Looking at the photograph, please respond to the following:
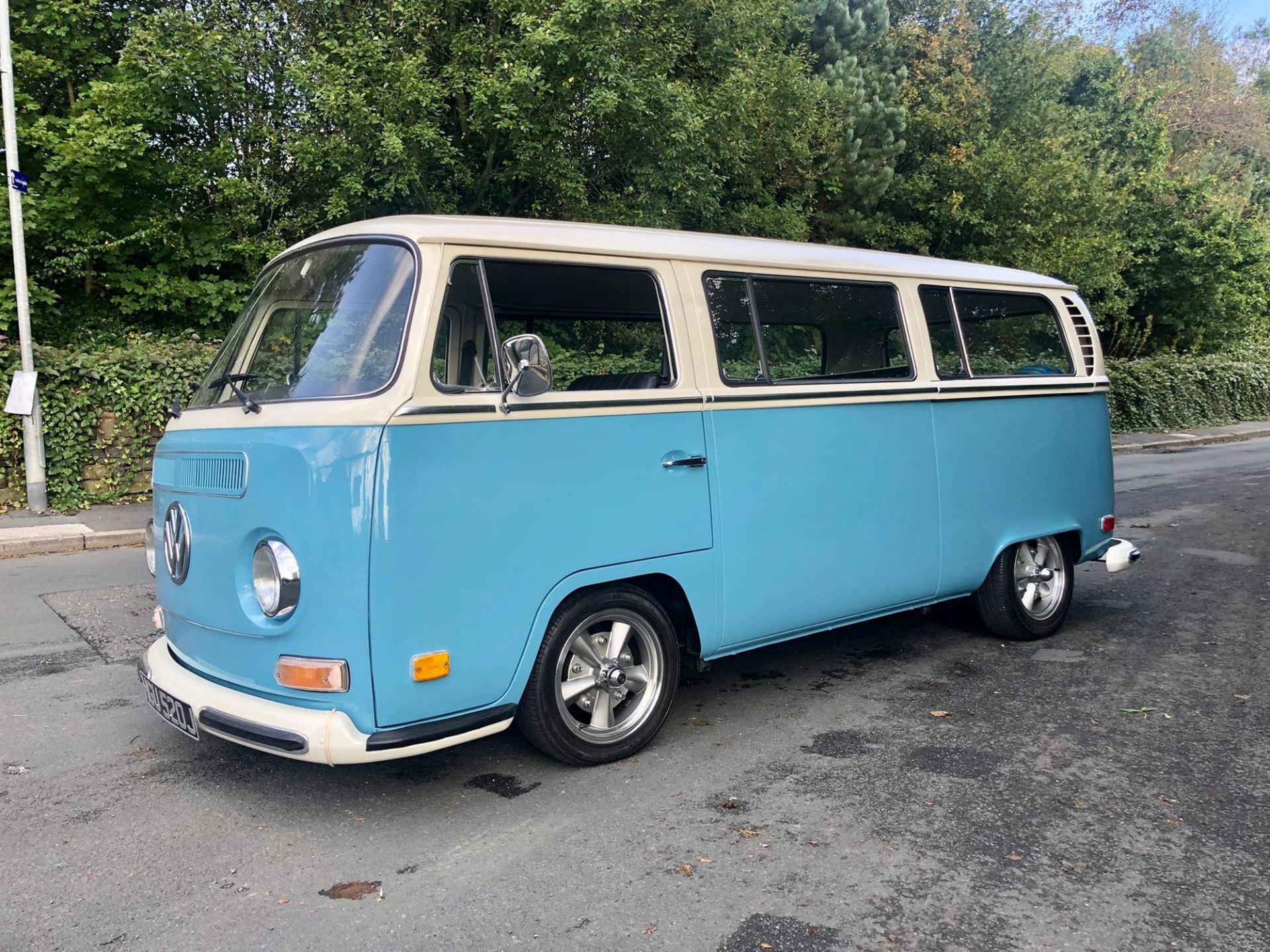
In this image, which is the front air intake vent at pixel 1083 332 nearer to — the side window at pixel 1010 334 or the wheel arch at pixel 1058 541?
the side window at pixel 1010 334

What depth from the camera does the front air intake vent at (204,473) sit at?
3.60 meters

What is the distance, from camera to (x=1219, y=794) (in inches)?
154

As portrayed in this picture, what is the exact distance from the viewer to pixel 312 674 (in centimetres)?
338

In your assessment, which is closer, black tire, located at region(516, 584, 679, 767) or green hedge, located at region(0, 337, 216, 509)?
black tire, located at region(516, 584, 679, 767)

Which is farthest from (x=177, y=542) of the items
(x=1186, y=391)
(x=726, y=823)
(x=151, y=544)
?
(x=1186, y=391)

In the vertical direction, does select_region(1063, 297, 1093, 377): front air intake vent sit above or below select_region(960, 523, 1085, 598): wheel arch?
above

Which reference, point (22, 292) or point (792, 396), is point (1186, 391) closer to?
point (792, 396)

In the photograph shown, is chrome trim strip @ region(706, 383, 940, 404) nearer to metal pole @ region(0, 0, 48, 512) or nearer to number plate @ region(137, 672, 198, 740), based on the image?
number plate @ region(137, 672, 198, 740)

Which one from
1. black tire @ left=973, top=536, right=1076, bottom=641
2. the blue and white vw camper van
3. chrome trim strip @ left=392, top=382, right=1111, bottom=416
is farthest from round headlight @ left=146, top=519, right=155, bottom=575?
black tire @ left=973, top=536, right=1076, bottom=641

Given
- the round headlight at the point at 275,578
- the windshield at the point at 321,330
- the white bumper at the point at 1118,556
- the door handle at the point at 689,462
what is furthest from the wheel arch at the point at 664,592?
the white bumper at the point at 1118,556

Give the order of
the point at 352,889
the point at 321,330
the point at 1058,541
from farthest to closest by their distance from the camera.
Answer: the point at 1058,541 → the point at 321,330 → the point at 352,889

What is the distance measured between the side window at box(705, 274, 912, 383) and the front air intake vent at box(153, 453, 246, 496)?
2.08 m

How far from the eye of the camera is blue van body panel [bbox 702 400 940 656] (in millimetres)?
4391

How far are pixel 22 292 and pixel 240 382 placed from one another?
8.29m
